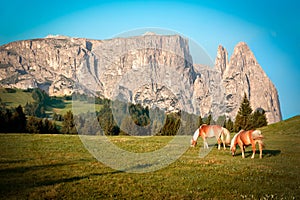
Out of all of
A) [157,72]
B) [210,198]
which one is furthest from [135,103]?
[210,198]

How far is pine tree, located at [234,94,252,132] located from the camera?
9581 cm

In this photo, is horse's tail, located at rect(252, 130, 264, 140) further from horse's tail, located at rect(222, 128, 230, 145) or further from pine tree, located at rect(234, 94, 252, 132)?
pine tree, located at rect(234, 94, 252, 132)

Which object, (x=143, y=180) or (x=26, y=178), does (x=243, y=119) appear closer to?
(x=143, y=180)

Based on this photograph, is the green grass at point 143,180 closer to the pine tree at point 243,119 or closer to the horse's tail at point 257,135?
the horse's tail at point 257,135

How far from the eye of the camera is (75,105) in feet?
56.9

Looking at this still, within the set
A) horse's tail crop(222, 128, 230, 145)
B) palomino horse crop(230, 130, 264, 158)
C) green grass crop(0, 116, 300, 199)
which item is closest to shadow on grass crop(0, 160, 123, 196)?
green grass crop(0, 116, 300, 199)

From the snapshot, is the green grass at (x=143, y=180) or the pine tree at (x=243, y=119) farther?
the pine tree at (x=243, y=119)

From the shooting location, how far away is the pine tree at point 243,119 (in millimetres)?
95812

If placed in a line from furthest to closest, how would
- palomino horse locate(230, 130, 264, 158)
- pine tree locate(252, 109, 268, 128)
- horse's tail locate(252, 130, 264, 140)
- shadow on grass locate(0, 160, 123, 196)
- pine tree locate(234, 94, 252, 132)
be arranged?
pine tree locate(234, 94, 252, 132), pine tree locate(252, 109, 268, 128), palomino horse locate(230, 130, 264, 158), horse's tail locate(252, 130, 264, 140), shadow on grass locate(0, 160, 123, 196)

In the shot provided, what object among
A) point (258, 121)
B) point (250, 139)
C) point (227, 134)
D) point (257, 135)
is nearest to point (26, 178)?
point (250, 139)

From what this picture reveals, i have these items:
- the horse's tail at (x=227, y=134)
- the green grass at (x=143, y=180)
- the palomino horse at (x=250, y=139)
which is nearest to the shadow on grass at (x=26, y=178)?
the green grass at (x=143, y=180)

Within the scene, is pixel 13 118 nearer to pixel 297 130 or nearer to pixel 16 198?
pixel 297 130

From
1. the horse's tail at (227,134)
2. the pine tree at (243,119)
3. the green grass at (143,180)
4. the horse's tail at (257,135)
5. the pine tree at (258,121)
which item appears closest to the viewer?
the green grass at (143,180)

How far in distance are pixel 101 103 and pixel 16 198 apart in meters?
10.3
